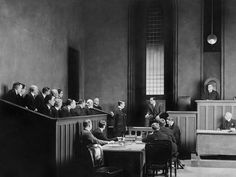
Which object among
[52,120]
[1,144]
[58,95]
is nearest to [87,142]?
[52,120]

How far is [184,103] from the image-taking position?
1416 centimetres

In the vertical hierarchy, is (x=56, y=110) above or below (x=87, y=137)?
above

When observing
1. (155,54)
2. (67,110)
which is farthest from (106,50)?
(67,110)

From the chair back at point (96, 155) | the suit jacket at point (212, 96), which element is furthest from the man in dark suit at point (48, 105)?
the suit jacket at point (212, 96)

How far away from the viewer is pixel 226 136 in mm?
10375

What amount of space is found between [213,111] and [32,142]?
Answer: 700 cm

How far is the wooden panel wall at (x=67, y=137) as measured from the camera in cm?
751

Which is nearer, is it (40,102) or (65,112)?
(65,112)

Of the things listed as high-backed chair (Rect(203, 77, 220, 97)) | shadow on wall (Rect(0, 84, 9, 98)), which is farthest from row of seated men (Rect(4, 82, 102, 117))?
high-backed chair (Rect(203, 77, 220, 97))

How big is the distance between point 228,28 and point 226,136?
5.78 m

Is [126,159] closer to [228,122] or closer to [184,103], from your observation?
[228,122]

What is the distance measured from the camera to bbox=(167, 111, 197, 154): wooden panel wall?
11391mm

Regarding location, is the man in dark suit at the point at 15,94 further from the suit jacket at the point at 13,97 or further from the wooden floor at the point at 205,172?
the wooden floor at the point at 205,172

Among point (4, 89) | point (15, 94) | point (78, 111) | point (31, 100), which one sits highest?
point (4, 89)
